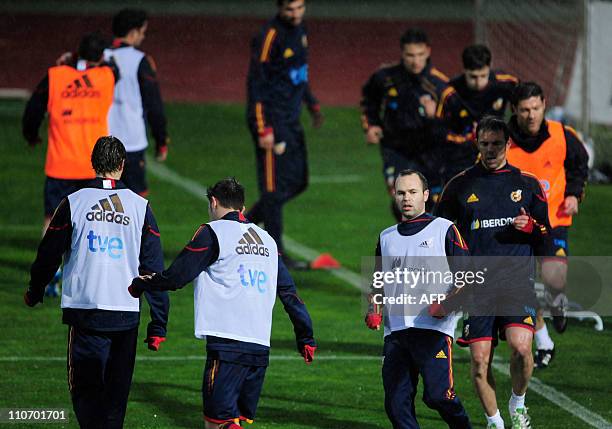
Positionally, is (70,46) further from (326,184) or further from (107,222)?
(107,222)

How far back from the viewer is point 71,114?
491 inches

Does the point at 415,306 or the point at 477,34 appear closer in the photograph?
the point at 415,306

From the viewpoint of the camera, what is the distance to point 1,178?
66.6 ft

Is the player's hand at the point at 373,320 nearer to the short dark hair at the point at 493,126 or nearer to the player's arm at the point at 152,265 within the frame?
the player's arm at the point at 152,265

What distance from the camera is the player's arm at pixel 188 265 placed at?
24.4 ft

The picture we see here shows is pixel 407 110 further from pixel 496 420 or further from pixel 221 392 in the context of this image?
pixel 221 392

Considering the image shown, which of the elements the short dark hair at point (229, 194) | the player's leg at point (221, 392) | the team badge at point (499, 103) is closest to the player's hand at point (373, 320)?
the player's leg at point (221, 392)

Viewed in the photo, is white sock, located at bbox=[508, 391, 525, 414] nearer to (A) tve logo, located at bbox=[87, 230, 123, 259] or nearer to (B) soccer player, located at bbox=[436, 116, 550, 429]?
(B) soccer player, located at bbox=[436, 116, 550, 429]

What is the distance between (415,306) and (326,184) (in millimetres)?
12616

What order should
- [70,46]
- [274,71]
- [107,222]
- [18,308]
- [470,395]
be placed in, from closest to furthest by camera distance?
[107,222] → [470,395] → [18,308] → [274,71] → [70,46]

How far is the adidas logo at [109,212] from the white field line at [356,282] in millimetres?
3358

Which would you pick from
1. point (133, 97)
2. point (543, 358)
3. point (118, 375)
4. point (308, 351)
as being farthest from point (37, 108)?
point (308, 351)

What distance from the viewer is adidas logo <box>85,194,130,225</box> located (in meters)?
7.79

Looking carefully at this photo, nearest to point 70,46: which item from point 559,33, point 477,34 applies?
point 559,33
